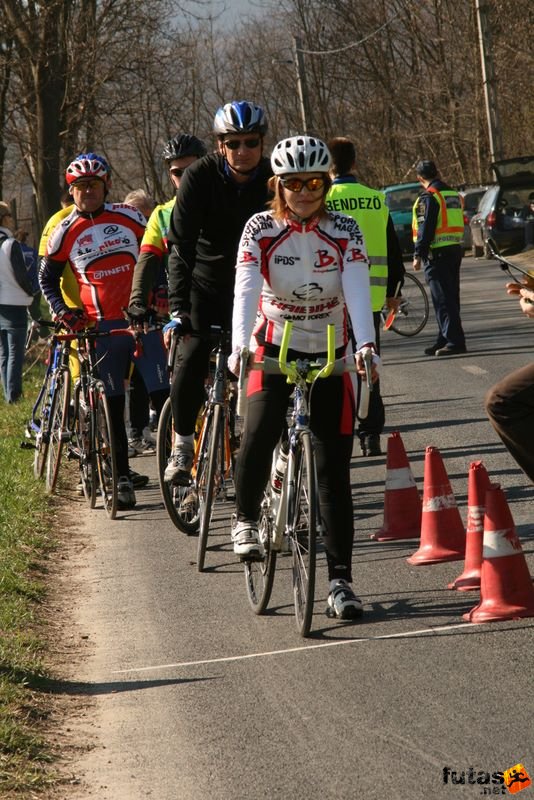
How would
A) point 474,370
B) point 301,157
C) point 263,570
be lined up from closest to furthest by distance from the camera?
point 301,157, point 263,570, point 474,370

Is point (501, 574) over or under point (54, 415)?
under

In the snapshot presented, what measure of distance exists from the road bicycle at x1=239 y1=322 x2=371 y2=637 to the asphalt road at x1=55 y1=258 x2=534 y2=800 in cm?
23

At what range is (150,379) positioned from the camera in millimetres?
10523

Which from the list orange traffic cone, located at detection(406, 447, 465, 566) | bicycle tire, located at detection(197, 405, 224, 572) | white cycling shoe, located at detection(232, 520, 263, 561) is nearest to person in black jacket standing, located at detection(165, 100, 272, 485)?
→ bicycle tire, located at detection(197, 405, 224, 572)

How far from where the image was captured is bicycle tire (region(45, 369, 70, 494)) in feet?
34.2

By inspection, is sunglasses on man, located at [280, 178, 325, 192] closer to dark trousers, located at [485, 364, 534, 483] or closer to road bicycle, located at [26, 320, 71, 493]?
dark trousers, located at [485, 364, 534, 483]

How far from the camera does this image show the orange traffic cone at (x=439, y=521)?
7.48 meters

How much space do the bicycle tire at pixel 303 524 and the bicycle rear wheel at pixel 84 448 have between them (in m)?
3.64

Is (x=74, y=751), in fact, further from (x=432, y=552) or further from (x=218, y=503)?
(x=218, y=503)

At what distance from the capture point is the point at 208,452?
8.20 metres

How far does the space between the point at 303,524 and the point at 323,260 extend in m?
1.10

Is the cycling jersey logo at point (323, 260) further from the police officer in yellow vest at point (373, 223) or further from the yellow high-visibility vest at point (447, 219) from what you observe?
the yellow high-visibility vest at point (447, 219)

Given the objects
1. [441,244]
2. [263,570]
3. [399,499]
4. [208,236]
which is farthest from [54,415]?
[441,244]

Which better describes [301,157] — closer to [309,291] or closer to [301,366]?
[309,291]
